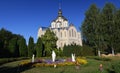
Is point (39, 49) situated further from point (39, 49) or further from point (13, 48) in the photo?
point (13, 48)

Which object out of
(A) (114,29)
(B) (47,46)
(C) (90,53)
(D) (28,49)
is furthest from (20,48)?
(A) (114,29)

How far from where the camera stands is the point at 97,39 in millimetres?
55750

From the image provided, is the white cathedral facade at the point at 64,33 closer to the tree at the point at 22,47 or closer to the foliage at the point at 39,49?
the foliage at the point at 39,49

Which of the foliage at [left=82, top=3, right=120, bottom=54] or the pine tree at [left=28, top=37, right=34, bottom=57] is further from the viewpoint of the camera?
the foliage at [left=82, top=3, right=120, bottom=54]

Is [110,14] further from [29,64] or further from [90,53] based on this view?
[29,64]

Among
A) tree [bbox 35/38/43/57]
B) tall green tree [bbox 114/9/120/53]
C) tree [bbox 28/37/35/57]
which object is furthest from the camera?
tall green tree [bbox 114/9/120/53]

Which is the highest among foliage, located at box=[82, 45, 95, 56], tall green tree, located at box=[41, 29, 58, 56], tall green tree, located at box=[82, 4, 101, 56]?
tall green tree, located at box=[82, 4, 101, 56]

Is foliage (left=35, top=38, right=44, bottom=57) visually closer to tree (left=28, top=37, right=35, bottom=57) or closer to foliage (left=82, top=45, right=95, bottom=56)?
tree (left=28, top=37, right=35, bottom=57)

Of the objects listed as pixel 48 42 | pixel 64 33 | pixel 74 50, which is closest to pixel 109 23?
pixel 74 50

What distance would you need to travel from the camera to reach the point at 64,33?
10150 cm

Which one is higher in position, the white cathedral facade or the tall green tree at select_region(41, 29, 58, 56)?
the white cathedral facade

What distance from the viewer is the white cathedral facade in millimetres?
100688

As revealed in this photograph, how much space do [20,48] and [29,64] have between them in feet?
73.6

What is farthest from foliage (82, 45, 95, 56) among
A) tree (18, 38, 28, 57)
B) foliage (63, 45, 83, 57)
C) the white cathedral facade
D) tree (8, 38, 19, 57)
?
the white cathedral facade
